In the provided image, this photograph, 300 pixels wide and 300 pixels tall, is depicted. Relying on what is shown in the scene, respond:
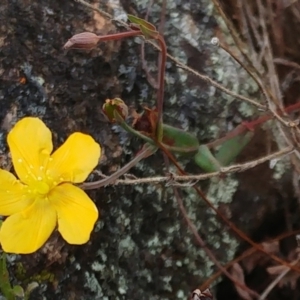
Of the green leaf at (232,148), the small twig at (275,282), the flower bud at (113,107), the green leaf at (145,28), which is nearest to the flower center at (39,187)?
the flower bud at (113,107)

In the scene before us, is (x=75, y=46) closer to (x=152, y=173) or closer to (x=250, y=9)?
(x=152, y=173)

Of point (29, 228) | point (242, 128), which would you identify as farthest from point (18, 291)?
point (242, 128)

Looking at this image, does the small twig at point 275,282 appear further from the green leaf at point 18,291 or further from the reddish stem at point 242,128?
the green leaf at point 18,291

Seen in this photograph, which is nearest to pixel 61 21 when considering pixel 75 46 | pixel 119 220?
pixel 75 46

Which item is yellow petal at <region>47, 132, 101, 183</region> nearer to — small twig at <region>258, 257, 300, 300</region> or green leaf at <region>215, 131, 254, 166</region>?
green leaf at <region>215, 131, 254, 166</region>

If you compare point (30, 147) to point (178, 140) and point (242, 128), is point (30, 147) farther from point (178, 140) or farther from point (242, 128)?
point (242, 128)

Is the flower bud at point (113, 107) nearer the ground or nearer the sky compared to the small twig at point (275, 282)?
nearer the sky
